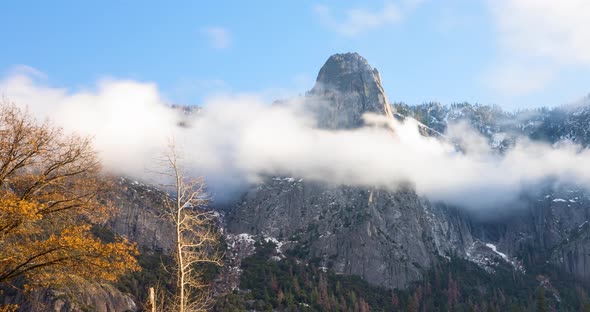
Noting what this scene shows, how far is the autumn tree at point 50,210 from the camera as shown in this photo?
2027 centimetres

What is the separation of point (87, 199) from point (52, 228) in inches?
75.5

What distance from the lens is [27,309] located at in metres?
124

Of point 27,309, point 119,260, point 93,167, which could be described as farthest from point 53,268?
point 27,309

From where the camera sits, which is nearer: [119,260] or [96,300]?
[119,260]

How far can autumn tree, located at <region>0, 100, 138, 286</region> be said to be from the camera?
20.3 m

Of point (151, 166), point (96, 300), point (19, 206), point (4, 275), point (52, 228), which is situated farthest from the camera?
point (96, 300)

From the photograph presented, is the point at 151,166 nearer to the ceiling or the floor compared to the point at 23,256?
nearer to the ceiling

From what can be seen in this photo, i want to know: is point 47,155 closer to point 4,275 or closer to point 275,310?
point 4,275

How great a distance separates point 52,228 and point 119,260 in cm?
340

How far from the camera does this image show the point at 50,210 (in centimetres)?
2159

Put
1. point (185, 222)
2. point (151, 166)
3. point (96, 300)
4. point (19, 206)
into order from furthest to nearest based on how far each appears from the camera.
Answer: point (96, 300) → point (151, 166) → point (185, 222) → point (19, 206)

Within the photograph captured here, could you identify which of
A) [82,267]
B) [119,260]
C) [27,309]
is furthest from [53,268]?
[27,309]

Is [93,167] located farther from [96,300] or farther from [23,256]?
[96,300]

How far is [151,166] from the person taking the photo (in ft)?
82.8
